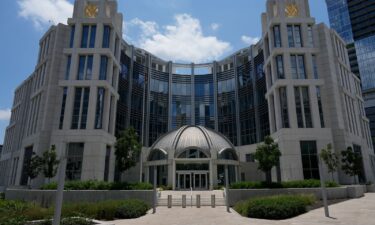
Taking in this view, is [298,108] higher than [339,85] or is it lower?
lower

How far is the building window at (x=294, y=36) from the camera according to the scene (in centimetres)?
4516

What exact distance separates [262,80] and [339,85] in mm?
14913

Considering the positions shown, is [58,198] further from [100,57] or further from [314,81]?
[314,81]

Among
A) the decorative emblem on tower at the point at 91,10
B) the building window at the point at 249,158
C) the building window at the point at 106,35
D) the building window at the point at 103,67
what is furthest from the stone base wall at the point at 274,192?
the decorative emblem on tower at the point at 91,10

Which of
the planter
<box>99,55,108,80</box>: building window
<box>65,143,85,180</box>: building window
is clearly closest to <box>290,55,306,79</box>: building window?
the planter

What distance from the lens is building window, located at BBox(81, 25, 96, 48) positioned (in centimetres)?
4428

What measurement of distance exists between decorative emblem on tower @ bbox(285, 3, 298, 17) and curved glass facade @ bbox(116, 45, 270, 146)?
1086 cm

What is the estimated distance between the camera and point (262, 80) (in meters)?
55.8

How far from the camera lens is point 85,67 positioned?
42906mm

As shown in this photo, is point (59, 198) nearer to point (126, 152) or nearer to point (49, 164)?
point (126, 152)

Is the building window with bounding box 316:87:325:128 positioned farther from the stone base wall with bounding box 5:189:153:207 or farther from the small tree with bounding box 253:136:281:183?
the stone base wall with bounding box 5:189:153:207

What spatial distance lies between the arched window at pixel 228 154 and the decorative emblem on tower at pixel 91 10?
112 ft

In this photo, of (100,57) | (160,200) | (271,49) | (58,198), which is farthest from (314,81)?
(58,198)

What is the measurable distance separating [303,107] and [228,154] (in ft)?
51.8
